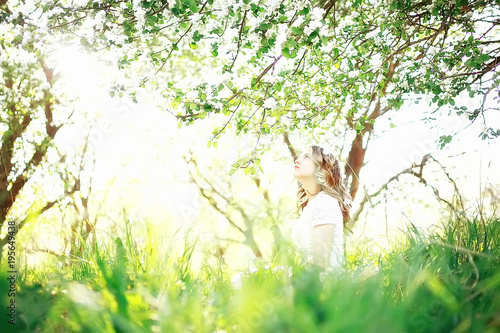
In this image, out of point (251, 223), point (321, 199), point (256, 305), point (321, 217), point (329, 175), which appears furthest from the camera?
point (329, 175)

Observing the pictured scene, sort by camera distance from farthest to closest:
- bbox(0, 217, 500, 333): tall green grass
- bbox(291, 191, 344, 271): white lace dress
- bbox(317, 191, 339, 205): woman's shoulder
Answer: bbox(317, 191, 339, 205): woman's shoulder → bbox(291, 191, 344, 271): white lace dress → bbox(0, 217, 500, 333): tall green grass

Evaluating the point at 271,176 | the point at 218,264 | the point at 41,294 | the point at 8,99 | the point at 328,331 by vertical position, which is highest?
the point at 271,176

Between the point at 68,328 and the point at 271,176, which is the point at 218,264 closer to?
the point at 68,328

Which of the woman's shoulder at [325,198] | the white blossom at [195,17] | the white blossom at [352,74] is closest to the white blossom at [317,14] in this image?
the white blossom at [195,17]

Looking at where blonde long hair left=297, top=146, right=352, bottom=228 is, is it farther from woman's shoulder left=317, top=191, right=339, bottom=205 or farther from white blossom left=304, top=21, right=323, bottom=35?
white blossom left=304, top=21, right=323, bottom=35

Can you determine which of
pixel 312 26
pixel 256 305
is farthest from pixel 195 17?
pixel 256 305

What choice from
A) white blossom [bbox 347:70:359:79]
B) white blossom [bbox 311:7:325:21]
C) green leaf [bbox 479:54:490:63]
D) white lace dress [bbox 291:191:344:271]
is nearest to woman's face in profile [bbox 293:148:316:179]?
white lace dress [bbox 291:191:344:271]

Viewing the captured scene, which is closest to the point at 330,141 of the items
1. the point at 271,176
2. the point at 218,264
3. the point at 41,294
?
the point at 271,176

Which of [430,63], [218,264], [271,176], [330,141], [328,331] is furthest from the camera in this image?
[271,176]

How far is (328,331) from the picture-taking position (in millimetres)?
973

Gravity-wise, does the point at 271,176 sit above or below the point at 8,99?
above

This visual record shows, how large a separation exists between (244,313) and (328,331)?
221 mm

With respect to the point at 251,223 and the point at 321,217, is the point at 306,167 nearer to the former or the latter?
the point at 321,217

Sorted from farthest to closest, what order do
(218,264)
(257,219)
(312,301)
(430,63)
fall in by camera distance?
1. (430,63)
2. (218,264)
3. (257,219)
4. (312,301)
